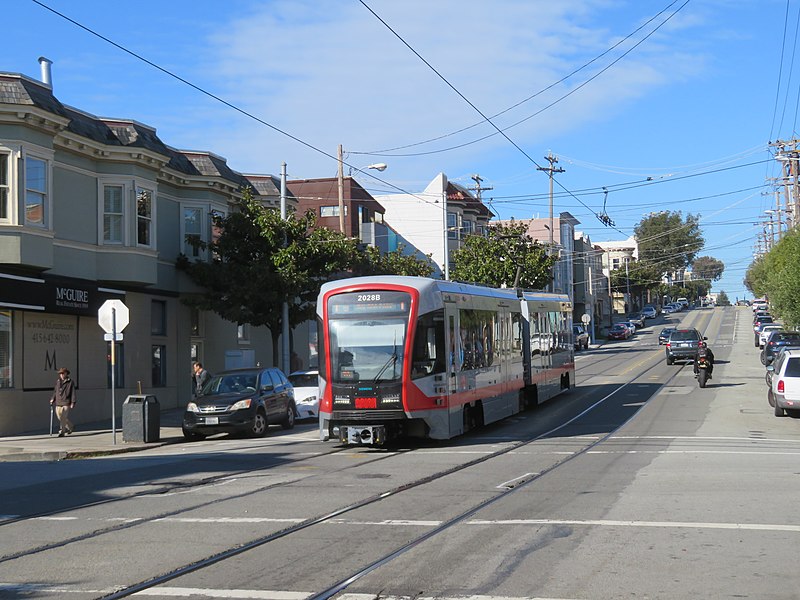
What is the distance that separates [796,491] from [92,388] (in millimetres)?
20882

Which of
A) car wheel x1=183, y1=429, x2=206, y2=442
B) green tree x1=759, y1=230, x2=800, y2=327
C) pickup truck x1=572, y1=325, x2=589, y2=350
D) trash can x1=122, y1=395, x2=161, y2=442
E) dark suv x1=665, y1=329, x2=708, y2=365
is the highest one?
green tree x1=759, y1=230, x2=800, y2=327

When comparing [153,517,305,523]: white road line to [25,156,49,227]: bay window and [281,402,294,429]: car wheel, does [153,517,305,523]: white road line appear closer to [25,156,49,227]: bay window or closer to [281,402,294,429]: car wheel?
[281,402,294,429]: car wheel

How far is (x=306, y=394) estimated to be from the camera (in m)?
27.7

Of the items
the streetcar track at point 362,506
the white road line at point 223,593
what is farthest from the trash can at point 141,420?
the white road line at point 223,593

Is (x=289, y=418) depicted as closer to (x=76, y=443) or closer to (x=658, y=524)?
(x=76, y=443)

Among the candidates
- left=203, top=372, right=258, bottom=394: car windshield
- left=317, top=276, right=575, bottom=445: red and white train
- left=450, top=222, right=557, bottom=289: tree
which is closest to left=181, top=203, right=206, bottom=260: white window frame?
left=203, top=372, right=258, bottom=394: car windshield

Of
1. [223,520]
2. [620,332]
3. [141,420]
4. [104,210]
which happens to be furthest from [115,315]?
[620,332]

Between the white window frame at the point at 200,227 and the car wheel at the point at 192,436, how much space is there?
10.7m

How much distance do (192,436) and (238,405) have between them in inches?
65.5

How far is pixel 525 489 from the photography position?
1255 cm

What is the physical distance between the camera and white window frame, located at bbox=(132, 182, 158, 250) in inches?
1108

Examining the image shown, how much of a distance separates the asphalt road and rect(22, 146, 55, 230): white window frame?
780 cm

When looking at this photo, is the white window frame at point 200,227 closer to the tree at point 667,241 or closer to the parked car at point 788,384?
the parked car at point 788,384

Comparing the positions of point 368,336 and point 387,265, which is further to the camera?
point 387,265
